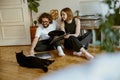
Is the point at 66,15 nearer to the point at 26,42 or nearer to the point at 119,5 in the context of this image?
the point at 26,42

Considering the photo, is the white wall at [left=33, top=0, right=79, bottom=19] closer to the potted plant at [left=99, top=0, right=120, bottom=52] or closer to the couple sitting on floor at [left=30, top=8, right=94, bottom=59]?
the couple sitting on floor at [left=30, top=8, right=94, bottom=59]

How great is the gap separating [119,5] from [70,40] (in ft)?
9.00

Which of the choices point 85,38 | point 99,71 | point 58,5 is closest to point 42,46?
point 85,38

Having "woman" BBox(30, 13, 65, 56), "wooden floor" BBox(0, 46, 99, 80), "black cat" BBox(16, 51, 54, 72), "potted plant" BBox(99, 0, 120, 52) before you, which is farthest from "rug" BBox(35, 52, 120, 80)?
"woman" BBox(30, 13, 65, 56)

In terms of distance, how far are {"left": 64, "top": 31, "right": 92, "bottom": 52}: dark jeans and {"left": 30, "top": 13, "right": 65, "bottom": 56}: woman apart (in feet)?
0.59

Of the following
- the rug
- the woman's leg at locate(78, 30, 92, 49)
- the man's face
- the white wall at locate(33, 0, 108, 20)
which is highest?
the white wall at locate(33, 0, 108, 20)

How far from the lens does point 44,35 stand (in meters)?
3.61

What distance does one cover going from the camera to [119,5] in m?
0.78

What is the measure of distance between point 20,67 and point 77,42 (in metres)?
0.97

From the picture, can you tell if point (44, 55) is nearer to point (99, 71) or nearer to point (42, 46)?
point (42, 46)

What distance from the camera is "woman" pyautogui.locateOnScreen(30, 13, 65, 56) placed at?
3.51 meters

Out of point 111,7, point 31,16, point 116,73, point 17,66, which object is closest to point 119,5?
point 111,7

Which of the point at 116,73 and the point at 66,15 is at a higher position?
the point at 66,15

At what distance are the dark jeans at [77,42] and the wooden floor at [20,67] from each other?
0.48 feet
